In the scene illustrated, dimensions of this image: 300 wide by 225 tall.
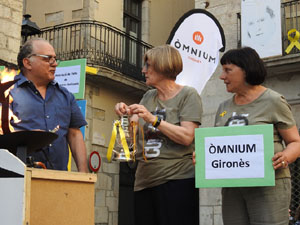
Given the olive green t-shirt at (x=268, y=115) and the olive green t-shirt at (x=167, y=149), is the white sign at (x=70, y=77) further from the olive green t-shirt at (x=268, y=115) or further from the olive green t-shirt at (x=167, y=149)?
the olive green t-shirt at (x=268, y=115)

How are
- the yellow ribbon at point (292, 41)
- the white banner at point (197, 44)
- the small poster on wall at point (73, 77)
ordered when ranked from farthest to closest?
1. the yellow ribbon at point (292, 41)
2. the small poster on wall at point (73, 77)
3. the white banner at point (197, 44)

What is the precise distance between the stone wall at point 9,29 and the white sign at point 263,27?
4285 millimetres

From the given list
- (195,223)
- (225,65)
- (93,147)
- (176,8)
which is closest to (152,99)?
(225,65)

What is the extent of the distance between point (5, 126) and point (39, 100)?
0.42 meters

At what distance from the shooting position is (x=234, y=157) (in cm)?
293

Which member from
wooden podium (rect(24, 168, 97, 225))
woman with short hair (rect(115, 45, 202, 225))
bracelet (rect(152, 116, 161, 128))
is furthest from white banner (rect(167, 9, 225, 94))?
wooden podium (rect(24, 168, 97, 225))

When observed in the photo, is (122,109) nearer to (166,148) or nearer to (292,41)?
(166,148)

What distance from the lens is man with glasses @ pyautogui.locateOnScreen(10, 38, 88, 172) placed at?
10.1ft

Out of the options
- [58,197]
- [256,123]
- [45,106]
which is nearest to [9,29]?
[45,106]

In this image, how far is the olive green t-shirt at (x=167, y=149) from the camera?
3.04m

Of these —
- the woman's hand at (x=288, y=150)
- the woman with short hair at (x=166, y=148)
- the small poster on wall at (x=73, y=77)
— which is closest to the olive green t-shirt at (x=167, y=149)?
the woman with short hair at (x=166, y=148)

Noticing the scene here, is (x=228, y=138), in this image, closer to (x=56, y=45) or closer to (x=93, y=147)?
(x=93, y=147)

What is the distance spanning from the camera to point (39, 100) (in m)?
3.18

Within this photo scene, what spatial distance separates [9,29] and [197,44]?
18.5 ft
